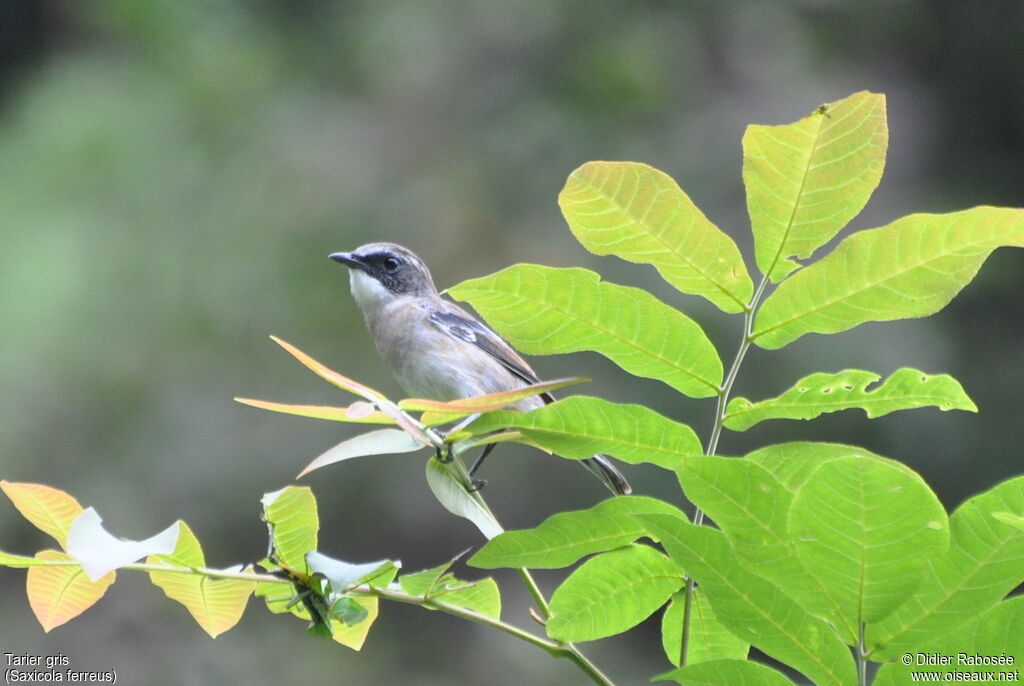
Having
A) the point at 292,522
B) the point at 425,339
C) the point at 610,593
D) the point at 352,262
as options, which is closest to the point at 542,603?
the point at 610,593

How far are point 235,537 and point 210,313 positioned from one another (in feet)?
6.06

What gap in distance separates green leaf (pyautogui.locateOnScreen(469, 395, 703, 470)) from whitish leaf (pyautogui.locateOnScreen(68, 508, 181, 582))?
1.73 ft

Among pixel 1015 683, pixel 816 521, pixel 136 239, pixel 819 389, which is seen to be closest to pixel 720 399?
pixel 819 389

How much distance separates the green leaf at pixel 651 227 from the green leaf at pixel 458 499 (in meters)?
0.44

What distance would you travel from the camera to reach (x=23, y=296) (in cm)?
→ 823

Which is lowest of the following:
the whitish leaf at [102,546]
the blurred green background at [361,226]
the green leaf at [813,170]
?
the blurred green background at [361,226]

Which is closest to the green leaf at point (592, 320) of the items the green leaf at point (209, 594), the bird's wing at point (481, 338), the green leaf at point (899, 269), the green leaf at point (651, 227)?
the green leaf at point (651, 227)

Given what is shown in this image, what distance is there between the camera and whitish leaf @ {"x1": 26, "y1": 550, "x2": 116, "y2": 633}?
1769 mm

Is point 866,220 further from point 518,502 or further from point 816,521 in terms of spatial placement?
point 816,521

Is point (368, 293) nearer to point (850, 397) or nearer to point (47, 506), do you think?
point (47, 506)

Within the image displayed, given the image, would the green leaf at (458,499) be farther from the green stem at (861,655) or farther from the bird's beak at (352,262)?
the bird's beak at (352,262)

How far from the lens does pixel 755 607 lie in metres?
1.46

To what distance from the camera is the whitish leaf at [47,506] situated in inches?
68.3

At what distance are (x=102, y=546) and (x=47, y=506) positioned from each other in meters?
0.24
